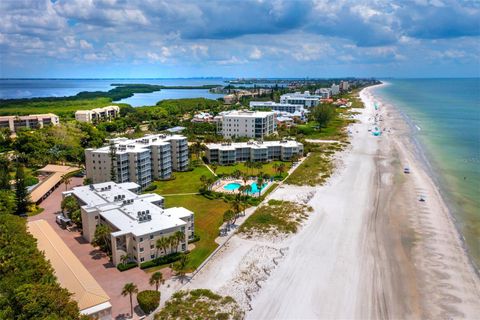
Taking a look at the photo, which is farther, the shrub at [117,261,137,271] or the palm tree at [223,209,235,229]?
the palm tree at [223,209,235,229]

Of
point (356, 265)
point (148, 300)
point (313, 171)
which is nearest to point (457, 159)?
point (313, 171)

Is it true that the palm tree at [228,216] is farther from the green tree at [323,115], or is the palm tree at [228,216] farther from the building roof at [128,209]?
the green tree at [323,115]

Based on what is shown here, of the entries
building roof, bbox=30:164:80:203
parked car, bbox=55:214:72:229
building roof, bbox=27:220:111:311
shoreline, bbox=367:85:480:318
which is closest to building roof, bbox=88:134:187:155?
building roof, bbox=30:164:80:203

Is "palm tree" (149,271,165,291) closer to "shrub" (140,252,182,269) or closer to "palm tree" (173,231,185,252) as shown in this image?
"shrub" (140,252,182,269)

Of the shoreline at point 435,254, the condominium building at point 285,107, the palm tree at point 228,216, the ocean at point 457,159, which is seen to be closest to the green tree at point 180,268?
the palm tree at point 228,216

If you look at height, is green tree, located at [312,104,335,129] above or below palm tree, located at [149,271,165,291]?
above

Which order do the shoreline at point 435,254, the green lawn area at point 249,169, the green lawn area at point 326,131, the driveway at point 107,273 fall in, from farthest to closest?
the green lawn area at point 326,131, the green lawn area at point 249,169, the shoreline at point 435,254, the driveway at point 107,273
